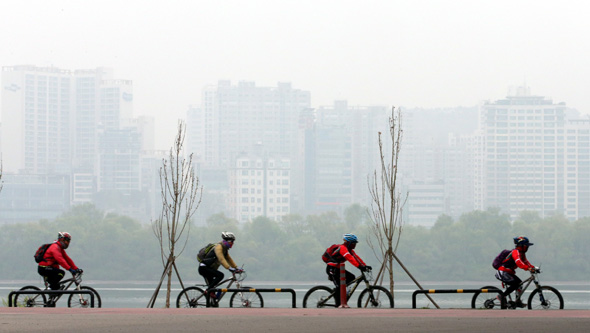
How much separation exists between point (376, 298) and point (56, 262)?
5.02 m

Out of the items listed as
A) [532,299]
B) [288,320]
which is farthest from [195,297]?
[532,299]

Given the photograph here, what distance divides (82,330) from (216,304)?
418 cm

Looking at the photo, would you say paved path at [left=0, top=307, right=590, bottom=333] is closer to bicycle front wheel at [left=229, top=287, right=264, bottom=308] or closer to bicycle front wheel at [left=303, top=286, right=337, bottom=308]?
bicycle front wheel at [left=303, top=286, right=337, bottom=308]

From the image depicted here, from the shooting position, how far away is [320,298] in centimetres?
1416

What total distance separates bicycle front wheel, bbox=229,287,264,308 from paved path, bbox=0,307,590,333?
894 mm

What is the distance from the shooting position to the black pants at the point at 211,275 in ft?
48.0

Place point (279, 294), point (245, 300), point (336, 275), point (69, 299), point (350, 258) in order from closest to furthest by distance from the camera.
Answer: point (350, 258)
point (336, 275)
point (245, 300)
point (69, 299)
point (279, 294)

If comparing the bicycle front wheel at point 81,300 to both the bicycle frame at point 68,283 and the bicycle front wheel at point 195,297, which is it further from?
the bicycle front wheel at point 195,297

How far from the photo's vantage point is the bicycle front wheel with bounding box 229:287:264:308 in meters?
14.7

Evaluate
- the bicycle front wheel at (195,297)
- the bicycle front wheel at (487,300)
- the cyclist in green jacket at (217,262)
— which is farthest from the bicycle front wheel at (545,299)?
the bicycle front wheel at (195,297)

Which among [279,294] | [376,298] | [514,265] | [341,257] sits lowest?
[279,294]

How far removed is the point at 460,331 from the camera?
1062 centimetres

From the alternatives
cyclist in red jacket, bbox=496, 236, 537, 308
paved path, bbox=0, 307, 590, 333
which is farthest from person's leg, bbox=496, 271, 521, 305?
paved path, bbox=0, 307, 590, 333

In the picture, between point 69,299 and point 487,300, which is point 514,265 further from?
point 69,299
